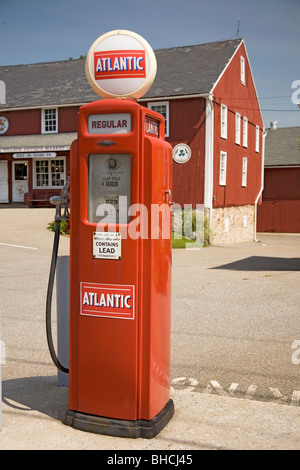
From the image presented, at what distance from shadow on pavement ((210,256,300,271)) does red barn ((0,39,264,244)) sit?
8.12 meters

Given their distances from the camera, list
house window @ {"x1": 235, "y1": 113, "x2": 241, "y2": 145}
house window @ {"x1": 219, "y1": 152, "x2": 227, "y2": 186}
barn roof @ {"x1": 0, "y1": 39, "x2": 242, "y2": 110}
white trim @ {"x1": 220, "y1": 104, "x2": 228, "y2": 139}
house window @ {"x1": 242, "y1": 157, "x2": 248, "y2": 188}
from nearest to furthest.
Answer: barn roof @ {"x1": 0, "y1": 39, "x2": 242, "y2": 110} → white trim @ {"x1": 220, "y1": 104, "x2": 228, "y2": 139} → house window @ {"x1": 219, "y1": 152, "x2": 227, "y2": 186} → house window @ {"x1": 235, "y1": 113, "x2": 241, "y2": 145} → house window @ {"x1": 242, "y1": 157, "x2": 248, "y2": 188}

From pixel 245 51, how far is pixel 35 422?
27.4 metres

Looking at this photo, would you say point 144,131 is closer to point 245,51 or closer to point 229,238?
point 229,238

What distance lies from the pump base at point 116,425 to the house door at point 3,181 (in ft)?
87.4

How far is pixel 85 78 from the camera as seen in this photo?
28016 millimetres

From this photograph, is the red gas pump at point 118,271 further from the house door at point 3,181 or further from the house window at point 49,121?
the house door at point 3,181

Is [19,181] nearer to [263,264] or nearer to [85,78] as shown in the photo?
[85,78]

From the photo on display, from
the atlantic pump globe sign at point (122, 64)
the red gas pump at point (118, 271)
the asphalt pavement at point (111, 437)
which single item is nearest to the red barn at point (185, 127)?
the asphalt pavement at point (111, 437)

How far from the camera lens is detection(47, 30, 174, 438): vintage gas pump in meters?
3.56

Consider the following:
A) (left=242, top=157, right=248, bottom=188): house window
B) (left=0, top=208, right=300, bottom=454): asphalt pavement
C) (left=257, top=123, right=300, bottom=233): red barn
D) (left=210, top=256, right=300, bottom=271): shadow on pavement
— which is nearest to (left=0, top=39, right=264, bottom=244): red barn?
(left=242, top=157, right=248, bottom=188): house window

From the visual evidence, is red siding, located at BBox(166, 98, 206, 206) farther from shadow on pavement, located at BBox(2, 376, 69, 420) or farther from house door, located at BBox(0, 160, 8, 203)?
shadow on pavement, located at BBox(2, 376, 69, 420)

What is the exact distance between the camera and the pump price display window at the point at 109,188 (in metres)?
3.57

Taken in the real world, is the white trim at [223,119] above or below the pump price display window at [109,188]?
above

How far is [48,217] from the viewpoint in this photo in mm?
Answer: 23062
